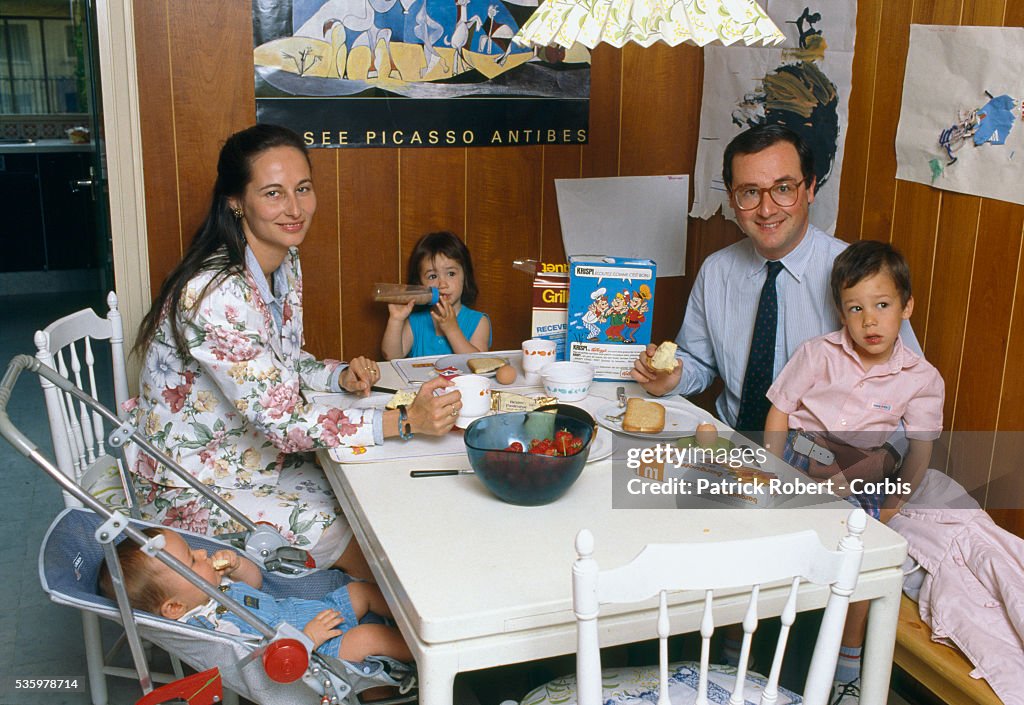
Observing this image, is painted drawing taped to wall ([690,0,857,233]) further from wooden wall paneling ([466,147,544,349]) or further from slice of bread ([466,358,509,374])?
slice of bread ([466,358,509,374])

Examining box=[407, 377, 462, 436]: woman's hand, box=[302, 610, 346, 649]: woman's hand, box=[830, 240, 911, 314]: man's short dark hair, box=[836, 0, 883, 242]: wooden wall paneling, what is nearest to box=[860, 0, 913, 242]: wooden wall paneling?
box=[836, 0, 883, 242]: wooden wall paneling

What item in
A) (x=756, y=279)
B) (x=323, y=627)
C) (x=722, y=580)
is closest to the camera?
(x=722, y=580)

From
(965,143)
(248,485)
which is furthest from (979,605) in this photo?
(248,485)

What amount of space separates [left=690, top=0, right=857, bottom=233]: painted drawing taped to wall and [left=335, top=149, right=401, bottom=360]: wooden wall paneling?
0.94 meters

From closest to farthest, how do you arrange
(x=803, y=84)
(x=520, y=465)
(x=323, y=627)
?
(x=520, y=465), (x=323, y=627), (x=803, y=84)

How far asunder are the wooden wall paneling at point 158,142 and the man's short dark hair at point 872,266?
159cm

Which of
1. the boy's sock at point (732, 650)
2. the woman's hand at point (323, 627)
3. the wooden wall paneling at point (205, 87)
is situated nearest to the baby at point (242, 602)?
the woman's hand at point (323, 627)

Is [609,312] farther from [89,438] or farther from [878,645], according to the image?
[89,438]

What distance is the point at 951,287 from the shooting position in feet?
6.43

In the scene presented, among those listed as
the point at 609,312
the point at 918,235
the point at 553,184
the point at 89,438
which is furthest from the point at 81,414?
the point at 918,235

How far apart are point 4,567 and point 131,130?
131 cm

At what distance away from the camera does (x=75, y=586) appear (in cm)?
147

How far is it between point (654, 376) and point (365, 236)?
100 centimetres

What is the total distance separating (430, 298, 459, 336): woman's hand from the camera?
2545 mm
